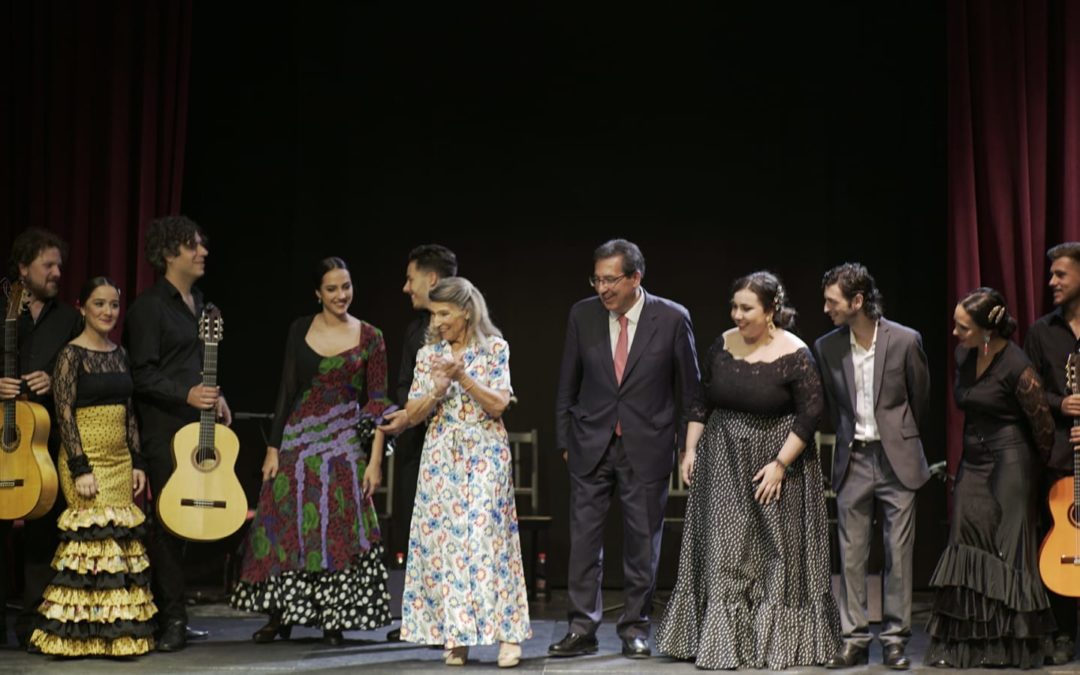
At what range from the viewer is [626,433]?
18.4ft

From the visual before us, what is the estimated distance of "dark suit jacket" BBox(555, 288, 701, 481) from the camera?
5605 millimetres

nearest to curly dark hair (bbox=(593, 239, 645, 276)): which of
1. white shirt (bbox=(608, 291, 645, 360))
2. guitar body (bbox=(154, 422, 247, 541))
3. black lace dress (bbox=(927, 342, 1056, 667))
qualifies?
white shirt (bbox=(608, 291, 645, 360))

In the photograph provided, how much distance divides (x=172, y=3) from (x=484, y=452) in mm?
3366

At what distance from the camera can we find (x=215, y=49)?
24.8ft

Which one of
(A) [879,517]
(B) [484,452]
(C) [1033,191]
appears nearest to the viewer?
(B) [484,452]

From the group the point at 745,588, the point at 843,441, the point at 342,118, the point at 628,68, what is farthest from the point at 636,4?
the point at 745,588

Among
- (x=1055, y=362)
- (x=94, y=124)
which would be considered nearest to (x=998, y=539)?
(x=1055, y=362)

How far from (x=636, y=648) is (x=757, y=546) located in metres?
0.67

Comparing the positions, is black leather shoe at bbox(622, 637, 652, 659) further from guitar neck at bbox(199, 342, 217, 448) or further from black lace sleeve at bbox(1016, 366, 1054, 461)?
guitar neck at bbox(199, 342, 217, 448)

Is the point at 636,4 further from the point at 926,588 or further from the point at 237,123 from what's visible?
the point at 926,588

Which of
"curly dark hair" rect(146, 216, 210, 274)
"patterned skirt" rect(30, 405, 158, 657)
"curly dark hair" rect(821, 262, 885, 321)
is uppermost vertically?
"curly dark hair" rect(146, 216, 210, 274)

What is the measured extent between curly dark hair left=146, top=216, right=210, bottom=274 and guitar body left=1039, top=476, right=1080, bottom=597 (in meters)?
3.79

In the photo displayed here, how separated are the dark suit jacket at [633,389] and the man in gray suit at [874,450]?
65 centimetres

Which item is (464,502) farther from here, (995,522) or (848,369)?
(995,522)
